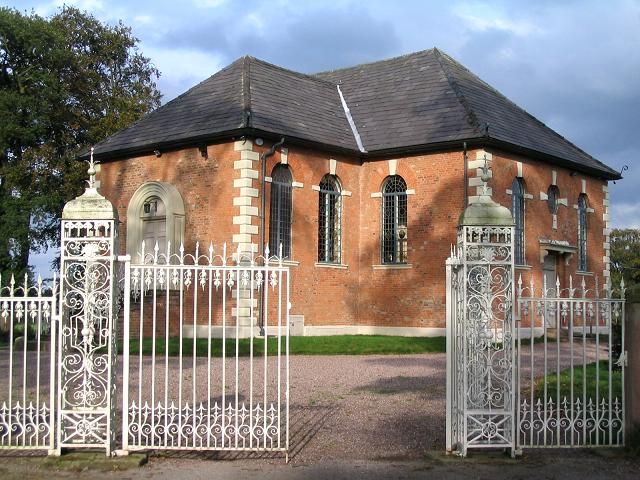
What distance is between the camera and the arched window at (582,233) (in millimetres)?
27578

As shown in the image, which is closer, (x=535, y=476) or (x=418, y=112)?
(x=535, y=476)

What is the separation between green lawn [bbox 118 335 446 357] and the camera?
18.0 metres

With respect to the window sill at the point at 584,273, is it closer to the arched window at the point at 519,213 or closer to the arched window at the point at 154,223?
the arched window at the point at 519,213

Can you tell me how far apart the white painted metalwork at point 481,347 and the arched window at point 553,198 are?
18219 millimetres

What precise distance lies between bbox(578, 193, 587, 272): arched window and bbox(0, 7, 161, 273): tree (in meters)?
18.8

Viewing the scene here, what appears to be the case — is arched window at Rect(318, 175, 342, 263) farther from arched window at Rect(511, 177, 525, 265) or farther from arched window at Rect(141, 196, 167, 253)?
arched window at Rect(511, 177, 525, 265)

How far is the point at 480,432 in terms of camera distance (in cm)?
832

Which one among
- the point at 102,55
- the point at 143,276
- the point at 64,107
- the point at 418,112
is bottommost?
the point at 143,276

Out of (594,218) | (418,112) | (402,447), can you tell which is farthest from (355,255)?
(402,447)

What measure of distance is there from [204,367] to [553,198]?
15.1 metres

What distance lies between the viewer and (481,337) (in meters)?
8.38

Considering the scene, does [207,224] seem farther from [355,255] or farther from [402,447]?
[402,447]

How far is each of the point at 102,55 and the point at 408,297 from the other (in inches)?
806

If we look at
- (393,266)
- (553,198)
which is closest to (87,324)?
(393,266)
